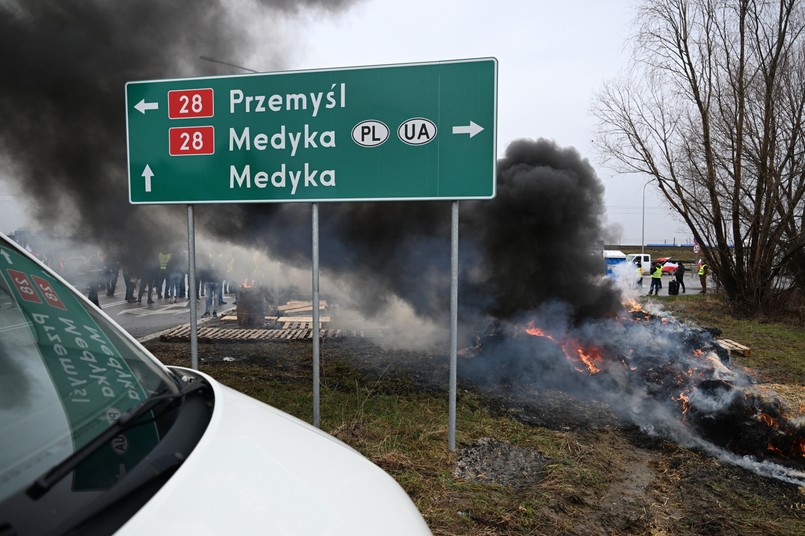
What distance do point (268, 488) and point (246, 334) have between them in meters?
8.55

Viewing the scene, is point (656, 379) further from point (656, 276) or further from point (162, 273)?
point (656, 276)

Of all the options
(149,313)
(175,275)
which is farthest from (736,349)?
(175,275)

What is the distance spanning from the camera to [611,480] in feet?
13.2

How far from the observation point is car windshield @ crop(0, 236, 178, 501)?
3.67 ft

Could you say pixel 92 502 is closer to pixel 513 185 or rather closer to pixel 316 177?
pixel 316 177

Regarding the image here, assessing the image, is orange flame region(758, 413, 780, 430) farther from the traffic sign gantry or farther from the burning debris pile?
the traffic sign gantry

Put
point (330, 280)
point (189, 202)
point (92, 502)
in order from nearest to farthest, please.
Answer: point (92, 502) → point (189, 202) → point (330, 280)

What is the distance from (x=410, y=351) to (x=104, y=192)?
20.2 ft

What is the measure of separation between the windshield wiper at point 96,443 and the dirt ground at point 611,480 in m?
2.25

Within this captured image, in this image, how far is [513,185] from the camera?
10578 millimetres

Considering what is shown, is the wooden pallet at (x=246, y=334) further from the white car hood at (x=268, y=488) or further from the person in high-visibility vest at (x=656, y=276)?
the person in high-visibility vest at (x=656, y=276)

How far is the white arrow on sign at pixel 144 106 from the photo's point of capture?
440 cm

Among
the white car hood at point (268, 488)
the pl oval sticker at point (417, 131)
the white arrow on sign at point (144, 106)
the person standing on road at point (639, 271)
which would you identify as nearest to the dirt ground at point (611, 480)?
the white car hood at point (268, 488)

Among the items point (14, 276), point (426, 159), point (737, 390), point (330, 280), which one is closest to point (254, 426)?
point (14, 276)
